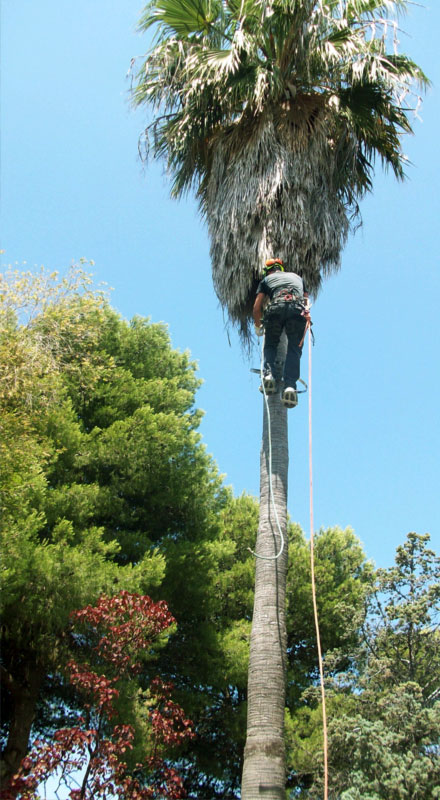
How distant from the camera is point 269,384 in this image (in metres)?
8.43

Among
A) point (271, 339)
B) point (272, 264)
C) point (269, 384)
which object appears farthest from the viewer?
point (271, 339)

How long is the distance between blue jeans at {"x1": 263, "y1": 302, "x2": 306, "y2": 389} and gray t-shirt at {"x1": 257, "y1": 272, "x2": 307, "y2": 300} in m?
0.20

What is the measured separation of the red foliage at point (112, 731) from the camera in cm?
820

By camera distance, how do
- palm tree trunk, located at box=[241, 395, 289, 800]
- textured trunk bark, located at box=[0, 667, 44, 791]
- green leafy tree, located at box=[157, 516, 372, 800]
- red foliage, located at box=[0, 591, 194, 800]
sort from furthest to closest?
green leafy tree, located at box=[157, 516, 372, 800] → textured trunk bark, located at box=[0, 667, 44, 791] → red foliage, located at box=[0, 591, 194, 800] → palm tree trunk, located at box=[241, 395, 289, 800]

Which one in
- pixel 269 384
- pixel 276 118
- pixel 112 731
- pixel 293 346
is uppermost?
pixel 276 118

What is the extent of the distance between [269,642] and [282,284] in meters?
4.20

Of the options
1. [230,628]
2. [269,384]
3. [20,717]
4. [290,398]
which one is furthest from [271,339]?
[230,628]

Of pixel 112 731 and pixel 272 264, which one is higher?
pixel 272 264

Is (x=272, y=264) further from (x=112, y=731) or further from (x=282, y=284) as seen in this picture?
(x=112, y=731)

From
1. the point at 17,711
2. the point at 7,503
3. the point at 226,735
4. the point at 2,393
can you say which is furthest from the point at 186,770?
the point at 2,393

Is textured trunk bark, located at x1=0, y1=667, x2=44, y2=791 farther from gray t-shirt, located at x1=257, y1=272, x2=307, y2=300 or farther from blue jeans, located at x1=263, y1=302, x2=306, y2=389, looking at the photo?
gray t-shirt, located at x1=257, y1=272, x2=307, y2=300

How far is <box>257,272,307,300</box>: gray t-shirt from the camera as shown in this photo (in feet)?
27.5

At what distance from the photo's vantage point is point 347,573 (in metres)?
18.2

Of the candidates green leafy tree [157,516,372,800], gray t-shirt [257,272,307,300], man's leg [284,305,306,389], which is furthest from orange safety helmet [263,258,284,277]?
green leafy tree [157,516,372,800]
